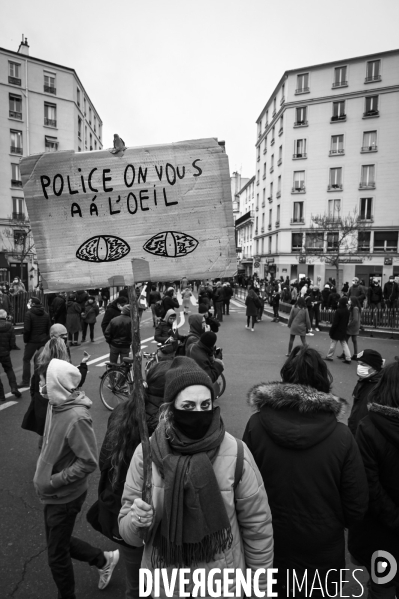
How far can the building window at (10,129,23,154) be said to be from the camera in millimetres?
36219

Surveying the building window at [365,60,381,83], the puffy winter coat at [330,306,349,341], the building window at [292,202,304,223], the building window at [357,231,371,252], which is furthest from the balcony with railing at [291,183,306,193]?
the puffy winter coat at [330,306,349,341]

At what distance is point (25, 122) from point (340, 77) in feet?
100

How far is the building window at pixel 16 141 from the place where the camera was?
36.2 metres

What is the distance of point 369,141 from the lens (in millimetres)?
34062

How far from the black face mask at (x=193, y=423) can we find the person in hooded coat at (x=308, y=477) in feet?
1.44

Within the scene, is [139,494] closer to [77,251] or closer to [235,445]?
[235,445]

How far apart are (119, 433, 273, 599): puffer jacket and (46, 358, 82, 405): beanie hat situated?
39.8 inches

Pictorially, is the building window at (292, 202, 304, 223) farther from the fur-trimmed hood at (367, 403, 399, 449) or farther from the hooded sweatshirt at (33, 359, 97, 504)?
the hooded sweatshirt at (33, 359, 97, 504)

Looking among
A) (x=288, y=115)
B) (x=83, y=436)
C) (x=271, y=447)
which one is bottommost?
(x=83, y=436)

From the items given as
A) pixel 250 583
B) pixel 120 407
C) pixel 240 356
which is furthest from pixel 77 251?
pixel 240 356

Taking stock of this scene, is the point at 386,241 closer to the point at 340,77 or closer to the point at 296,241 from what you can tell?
the point at 296,241

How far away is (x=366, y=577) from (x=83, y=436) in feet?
8.10

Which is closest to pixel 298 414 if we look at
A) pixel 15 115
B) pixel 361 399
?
pixel 361 399

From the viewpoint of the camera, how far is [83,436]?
2.56m
